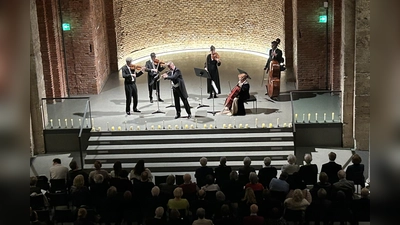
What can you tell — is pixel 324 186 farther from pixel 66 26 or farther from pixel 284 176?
pixel 66 26

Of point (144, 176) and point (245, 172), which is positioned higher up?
point (144, 176)

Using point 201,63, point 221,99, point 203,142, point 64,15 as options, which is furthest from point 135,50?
point 203,142

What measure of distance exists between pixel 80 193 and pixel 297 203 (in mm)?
3920

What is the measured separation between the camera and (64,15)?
17.7 meters

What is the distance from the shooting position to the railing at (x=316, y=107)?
14953 mm

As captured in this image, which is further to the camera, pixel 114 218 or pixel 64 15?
pixel 64 15

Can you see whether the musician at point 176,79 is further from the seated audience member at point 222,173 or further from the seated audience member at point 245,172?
the seated audience member at point 245,172

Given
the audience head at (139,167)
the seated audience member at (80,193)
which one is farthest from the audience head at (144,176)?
the seated audience member at (80,193)

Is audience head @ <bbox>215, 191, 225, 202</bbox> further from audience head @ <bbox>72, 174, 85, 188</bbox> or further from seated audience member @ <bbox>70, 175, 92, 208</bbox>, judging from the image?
audience head @ <bbox>72, 174, 85, 188</bbox>

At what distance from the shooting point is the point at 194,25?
77.8 feet

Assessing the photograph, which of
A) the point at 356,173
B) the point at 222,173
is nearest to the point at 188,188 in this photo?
the point at 222,173
